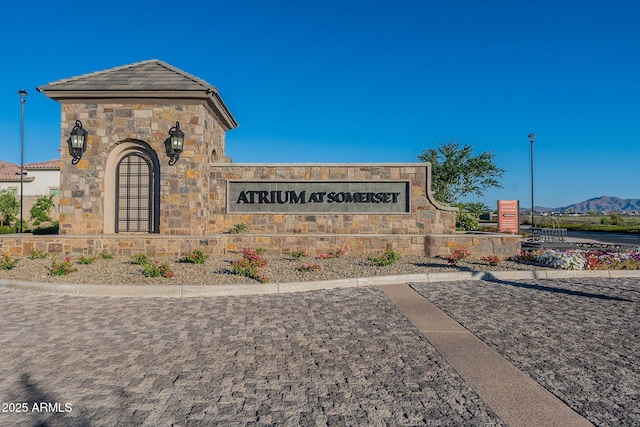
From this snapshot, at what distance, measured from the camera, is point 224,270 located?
9648 millimetres

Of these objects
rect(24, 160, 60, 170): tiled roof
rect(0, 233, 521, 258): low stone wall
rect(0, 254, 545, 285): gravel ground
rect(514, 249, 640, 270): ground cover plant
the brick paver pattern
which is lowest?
the brick paver pattern

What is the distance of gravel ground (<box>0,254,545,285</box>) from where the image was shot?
28.2 feet

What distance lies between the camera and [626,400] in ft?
11.5

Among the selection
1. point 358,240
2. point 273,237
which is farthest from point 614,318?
point 273,237

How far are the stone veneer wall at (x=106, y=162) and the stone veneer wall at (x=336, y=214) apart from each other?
1.17 meters

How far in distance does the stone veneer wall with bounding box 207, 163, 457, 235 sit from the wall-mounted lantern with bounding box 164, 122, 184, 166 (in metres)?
1.52

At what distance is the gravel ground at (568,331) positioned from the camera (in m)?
3.63

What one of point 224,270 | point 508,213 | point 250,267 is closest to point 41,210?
point 224,270

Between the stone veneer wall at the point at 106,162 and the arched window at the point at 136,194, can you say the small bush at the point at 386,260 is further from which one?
the arched window at the point at 136,194

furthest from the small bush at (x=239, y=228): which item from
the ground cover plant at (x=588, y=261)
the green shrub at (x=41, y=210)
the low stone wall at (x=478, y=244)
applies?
the green shrub at (x=41, y=210)

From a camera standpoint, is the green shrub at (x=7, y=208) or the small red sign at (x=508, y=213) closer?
the small red sign at (x=508, y=213)

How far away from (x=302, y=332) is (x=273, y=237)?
299 inches

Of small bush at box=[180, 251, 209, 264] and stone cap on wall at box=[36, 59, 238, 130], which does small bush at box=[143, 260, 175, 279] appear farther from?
stone cap on wall at box=[36, 59, 238, 130]

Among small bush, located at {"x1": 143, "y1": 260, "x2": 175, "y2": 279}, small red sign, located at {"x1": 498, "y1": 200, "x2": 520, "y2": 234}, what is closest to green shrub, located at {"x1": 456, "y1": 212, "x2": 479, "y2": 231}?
small red sign, located at {"x1": 498, "y1": 200, "x2": 520, "y2": 234}
